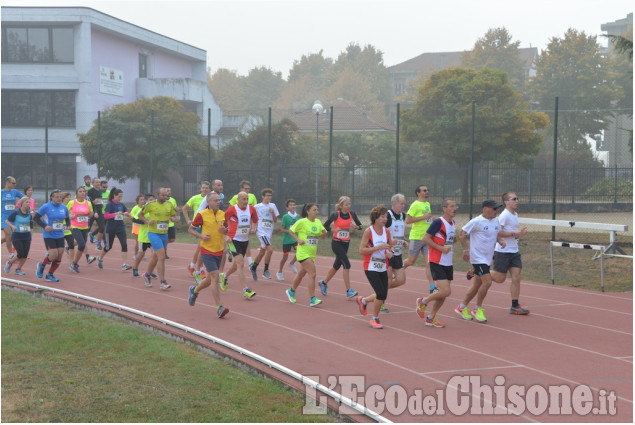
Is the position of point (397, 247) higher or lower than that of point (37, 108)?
lower

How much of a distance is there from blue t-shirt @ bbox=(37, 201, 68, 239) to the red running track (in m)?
1.01

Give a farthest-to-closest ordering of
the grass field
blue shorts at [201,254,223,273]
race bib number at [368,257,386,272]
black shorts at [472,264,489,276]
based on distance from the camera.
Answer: blue shorts at [201,254,223,273], black shorts at [472,264,489,276], race bib number at [368,257,386,272], the grass field

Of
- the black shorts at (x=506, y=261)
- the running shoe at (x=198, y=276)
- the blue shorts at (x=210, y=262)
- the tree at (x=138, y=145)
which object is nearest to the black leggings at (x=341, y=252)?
the blue shorts at (x=210, y=262)

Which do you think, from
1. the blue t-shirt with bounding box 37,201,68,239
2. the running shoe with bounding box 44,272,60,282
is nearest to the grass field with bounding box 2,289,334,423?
the blue t-shirt with bounding box 37,201,68,239

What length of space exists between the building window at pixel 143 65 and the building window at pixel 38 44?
6.90 meters

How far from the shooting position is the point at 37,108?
4750 cm

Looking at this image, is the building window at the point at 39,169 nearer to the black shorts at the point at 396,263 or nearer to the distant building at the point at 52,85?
the distant building at the point at 52,85

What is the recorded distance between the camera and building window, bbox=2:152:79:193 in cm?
4619

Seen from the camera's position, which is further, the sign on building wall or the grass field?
the sign on building wall

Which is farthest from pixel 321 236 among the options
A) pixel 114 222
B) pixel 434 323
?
pixel 114 222

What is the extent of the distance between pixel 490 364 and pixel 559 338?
2110 mm

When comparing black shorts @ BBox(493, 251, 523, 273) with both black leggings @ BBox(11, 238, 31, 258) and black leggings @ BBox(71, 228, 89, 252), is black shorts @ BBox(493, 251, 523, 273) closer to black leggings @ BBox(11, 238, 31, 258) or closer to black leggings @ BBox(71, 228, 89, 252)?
black leggings @ BBox(71, 228, 89, 252)

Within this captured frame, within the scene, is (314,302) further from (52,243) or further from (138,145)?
(138,145)

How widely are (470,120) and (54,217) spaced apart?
24.0 meters
